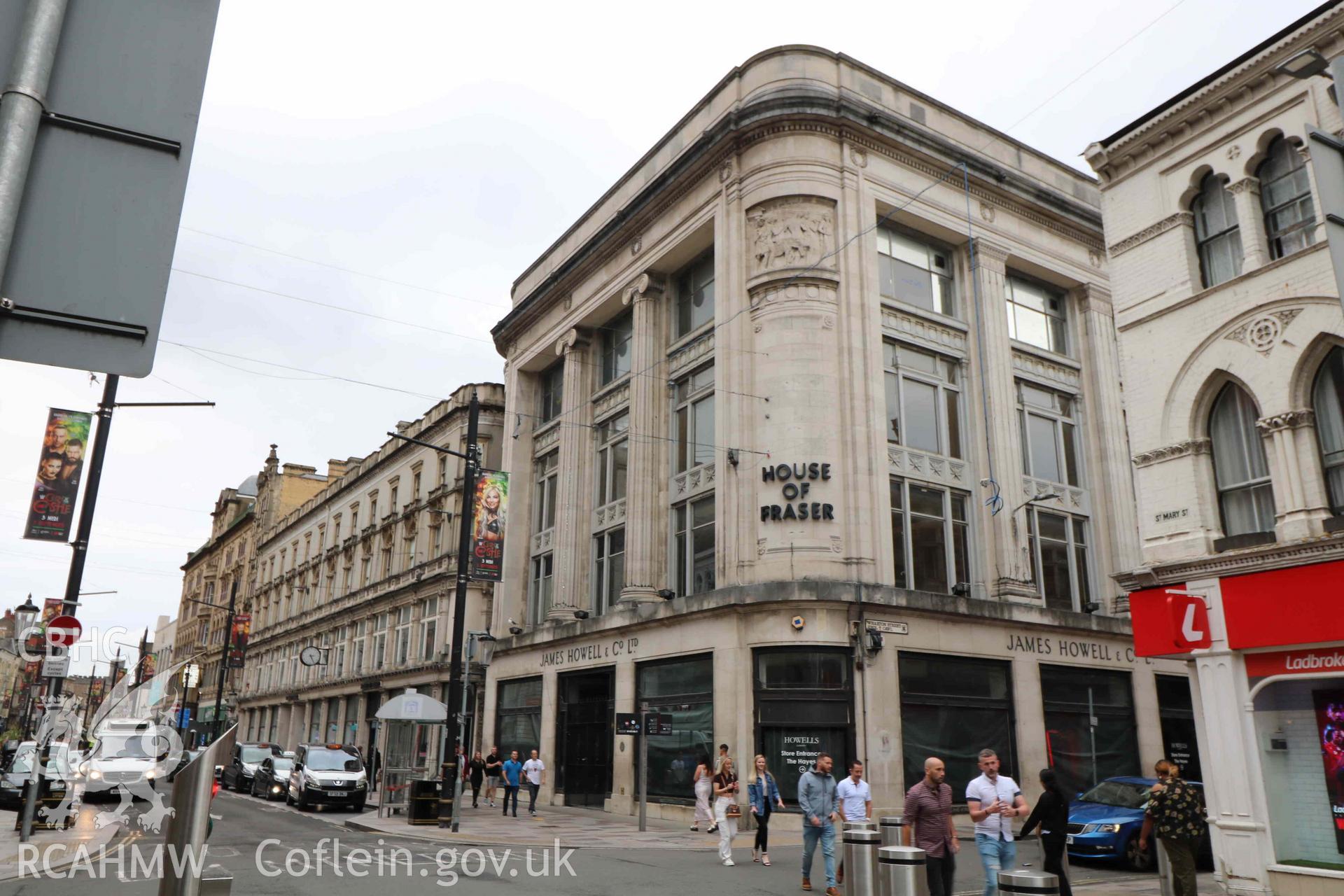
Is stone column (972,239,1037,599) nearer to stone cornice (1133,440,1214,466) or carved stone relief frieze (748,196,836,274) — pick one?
carved stone relief frieze (748,196,836,274)

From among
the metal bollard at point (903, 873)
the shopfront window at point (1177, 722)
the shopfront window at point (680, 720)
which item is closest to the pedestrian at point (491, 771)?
the shopfront window at point (680, 720)

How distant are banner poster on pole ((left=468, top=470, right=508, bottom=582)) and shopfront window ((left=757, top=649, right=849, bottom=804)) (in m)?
7.45

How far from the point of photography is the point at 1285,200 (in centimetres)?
1522

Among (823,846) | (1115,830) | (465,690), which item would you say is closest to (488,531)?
A: (465,690)

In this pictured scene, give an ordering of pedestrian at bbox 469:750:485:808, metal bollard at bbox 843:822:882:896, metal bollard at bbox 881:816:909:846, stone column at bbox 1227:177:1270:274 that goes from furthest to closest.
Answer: pedestrian at bbox 469:750:485:808, stone column at bbox 1227:177:1270:274, metal bollard at bbox 881:816:909:846, metal bollard at bbox 843:822:882:896

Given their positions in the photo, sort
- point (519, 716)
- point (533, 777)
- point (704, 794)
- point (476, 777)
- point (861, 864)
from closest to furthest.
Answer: point (861, 864)
point (704, 794)
point (533, 777)
point (476, 777)
point (519, 716)

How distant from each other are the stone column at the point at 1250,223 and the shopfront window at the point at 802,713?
41.0 ft

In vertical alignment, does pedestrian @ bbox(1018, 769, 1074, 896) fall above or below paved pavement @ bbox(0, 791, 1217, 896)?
above

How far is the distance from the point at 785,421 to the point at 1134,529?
13824 mm

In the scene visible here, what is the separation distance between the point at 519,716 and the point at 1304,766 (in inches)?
1032

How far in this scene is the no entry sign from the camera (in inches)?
627

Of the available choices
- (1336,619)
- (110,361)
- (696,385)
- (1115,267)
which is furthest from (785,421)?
(110,361)

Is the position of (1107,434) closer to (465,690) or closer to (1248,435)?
(1248,435)

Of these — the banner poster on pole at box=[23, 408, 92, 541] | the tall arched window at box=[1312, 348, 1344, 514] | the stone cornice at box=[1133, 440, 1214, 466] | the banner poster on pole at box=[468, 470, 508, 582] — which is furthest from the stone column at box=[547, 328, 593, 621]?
the tall arched window at box=[1312, 348, 1344, 514]
